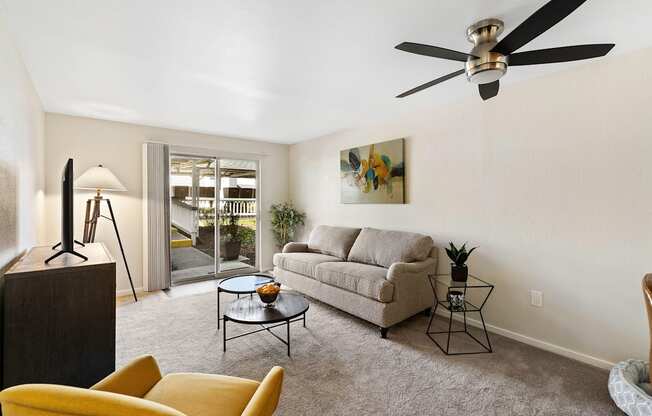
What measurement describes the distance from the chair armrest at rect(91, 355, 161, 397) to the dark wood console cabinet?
1.41ft

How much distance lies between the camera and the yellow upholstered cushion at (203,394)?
124 cm

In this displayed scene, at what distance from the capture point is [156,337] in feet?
9.39

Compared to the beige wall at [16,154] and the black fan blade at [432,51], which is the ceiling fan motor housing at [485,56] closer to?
the black fan blade at [432,51]

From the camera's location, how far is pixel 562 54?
1659 millimetres

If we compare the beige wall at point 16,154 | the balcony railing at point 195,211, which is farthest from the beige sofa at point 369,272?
the beige wall at point 16,154

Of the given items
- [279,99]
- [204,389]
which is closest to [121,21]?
[279,99]

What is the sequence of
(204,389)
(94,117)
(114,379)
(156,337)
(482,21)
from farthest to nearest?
(94,117) < (156,337) < (482,21) < (204,389) < (114,379)

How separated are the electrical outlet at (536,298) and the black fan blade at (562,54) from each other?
1.94 meters

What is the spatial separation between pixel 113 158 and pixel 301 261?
2868 mm

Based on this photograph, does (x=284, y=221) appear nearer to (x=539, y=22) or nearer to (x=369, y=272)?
(x=369, y=272)

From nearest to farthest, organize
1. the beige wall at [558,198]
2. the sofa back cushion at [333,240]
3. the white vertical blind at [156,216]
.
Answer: the beige wall at [558,198], the sofa back cushion at [333,240], the white vertical blind at [156,216]

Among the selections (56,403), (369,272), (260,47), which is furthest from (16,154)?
(369,272)

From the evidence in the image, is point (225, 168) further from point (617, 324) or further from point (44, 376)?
point (617, 324)

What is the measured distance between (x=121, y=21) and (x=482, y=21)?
7.19 ft
